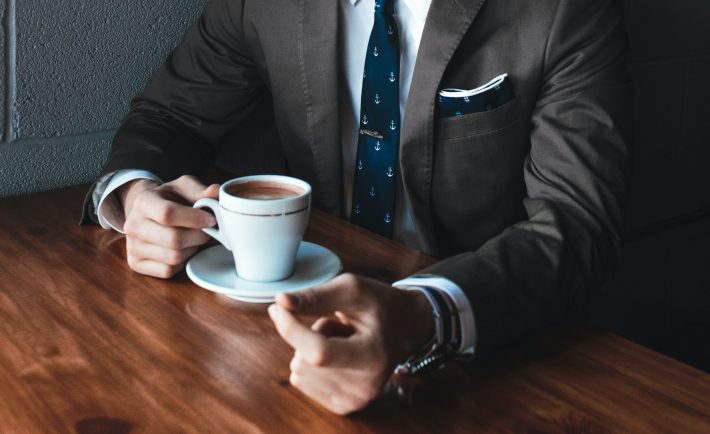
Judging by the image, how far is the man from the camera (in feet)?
2.91

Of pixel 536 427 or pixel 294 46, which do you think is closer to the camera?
pixel 536 427

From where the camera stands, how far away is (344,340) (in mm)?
800

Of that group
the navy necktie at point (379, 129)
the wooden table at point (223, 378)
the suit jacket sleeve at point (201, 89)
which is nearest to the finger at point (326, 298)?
the wooden table at point (223, 378)

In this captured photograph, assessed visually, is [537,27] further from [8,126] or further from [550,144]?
[8,126]

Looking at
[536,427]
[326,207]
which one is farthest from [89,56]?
[536,427]

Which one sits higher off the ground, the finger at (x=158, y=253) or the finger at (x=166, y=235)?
the finger at (x=166, y=235)

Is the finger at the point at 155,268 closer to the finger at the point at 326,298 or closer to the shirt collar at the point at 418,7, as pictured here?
the finger at the point at 326,298

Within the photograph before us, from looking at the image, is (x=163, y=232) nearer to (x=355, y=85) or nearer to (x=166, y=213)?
(x=166, y=213)

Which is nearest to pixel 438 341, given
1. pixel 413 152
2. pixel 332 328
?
pixel 332 328

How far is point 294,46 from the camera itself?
4.95ft

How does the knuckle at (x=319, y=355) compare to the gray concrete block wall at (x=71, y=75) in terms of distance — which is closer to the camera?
the knuckle at (x=319, y=355)

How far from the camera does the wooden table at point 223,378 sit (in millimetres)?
792

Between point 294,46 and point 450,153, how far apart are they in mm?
354

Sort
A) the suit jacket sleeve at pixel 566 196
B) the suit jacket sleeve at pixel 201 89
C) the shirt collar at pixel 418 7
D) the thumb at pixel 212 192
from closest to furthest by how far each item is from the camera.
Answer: the suit jacket sleeve at pixel 566 196
the thumb at pixel 212 192
the shirt collar at pixel 418 7
the suit jacket sleeve at pixel 201 89
